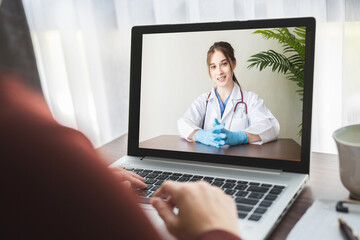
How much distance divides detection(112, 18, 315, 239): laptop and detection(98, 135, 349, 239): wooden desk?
0.02m

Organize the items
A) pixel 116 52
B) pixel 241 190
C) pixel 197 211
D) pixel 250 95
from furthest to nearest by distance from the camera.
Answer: pixel 116 52 < pixel 250 95 < pixel 241 190 < pixel 197 211

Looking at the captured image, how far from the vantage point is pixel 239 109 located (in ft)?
2.97

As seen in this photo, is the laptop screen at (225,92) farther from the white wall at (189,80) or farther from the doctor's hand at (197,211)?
the doctor's hand at (197,211)

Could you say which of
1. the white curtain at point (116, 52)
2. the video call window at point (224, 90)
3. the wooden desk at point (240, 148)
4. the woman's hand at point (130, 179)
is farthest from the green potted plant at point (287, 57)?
Answer: the white curtain at point (116, 52)

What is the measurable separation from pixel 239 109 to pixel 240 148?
3.5 inches

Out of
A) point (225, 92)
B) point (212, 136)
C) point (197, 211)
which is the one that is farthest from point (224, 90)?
point (197, 211)

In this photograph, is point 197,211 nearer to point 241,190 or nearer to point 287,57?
point 241,190

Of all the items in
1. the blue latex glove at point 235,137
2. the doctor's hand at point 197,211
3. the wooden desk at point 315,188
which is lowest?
the wooden desk at point 315,188

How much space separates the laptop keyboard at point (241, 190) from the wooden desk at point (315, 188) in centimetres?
4

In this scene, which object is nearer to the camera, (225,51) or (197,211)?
(197,211)

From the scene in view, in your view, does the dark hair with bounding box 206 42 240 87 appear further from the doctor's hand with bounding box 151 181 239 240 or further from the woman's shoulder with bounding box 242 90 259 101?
the doctor's hand with bounding box 151 181 239 240

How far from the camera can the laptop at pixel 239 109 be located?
2.70ft

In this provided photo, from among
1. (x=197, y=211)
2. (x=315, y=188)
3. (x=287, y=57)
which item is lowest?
(x=315, y=188)

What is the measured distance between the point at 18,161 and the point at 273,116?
62 centimetres
